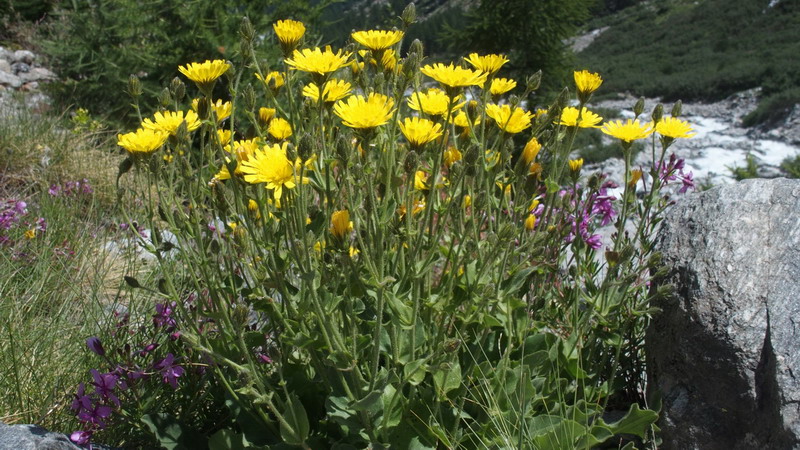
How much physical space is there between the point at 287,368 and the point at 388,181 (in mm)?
826

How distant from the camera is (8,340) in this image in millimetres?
2764

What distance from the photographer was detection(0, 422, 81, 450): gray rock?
1.86m

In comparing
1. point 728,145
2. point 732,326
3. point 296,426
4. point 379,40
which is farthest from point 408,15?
point 728,145

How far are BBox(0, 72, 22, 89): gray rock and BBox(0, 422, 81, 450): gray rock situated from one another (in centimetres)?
900

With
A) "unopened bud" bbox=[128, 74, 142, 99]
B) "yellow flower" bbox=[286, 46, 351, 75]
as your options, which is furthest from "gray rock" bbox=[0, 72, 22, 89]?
"yellow flower" bbox=[286, 46, 351, 75]

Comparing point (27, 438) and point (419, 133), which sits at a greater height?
point (419, 133)

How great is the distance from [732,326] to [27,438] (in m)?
2.15

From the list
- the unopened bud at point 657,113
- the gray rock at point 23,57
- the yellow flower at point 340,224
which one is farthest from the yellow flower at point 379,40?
the gray rock at point 23,57

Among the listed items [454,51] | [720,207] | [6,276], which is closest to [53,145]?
[6,276]

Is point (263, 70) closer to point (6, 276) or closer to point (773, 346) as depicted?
point (773, 346)

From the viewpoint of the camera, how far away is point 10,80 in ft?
31.2

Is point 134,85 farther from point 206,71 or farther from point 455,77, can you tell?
point 455,77

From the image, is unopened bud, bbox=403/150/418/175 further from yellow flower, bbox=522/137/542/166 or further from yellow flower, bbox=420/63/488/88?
yellow flower, bbox=522/137/542/166

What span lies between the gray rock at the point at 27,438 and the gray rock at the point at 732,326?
196 cm
